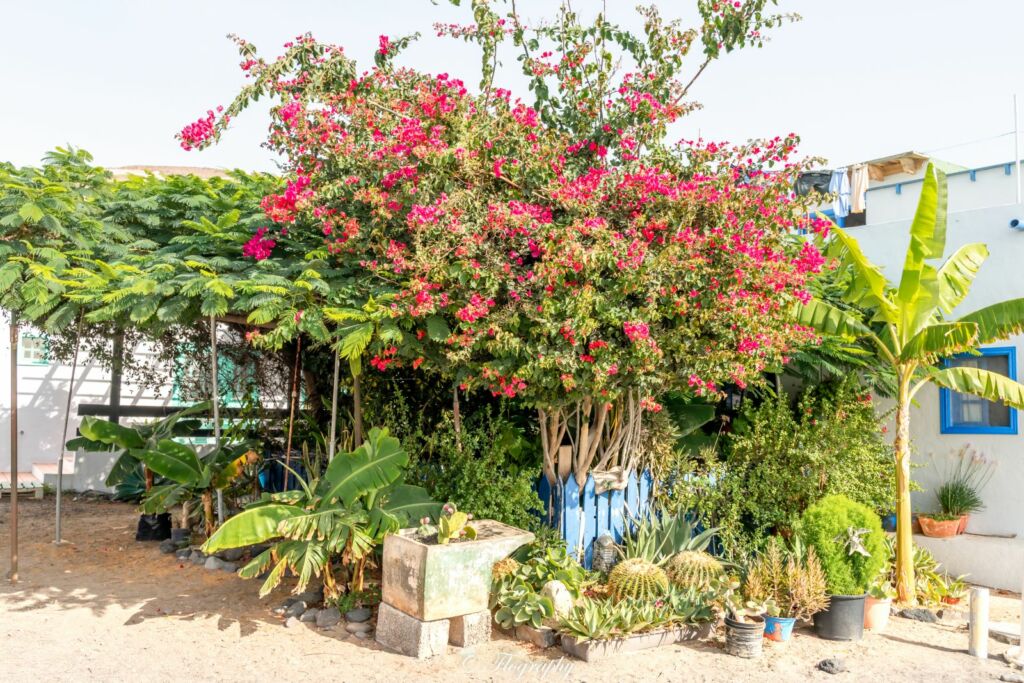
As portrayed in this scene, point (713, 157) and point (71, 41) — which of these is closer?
point (713, 157)

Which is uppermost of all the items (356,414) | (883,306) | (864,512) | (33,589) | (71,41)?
(71,41)

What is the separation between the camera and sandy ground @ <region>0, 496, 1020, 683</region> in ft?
20.4

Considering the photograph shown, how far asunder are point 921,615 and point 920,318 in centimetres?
305

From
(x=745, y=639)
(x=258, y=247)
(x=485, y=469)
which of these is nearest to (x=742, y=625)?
(x=745, y=639)

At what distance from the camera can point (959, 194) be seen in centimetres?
1367

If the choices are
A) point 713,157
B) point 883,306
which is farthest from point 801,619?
point 713,157

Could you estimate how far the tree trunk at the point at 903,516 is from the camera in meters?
8.48

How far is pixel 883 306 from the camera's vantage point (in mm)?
8500

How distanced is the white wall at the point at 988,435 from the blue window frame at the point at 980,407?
0.25ft

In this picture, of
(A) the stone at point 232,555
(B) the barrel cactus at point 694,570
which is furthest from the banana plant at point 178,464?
(B) the barrel cactus at point 694,570

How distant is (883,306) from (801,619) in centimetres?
337

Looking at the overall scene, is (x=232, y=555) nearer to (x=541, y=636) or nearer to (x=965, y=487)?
(x=541, y=636)

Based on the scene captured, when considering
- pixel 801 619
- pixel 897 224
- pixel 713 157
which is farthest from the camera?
pixel 897 224

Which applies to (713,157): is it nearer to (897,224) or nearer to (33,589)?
(897,224)
